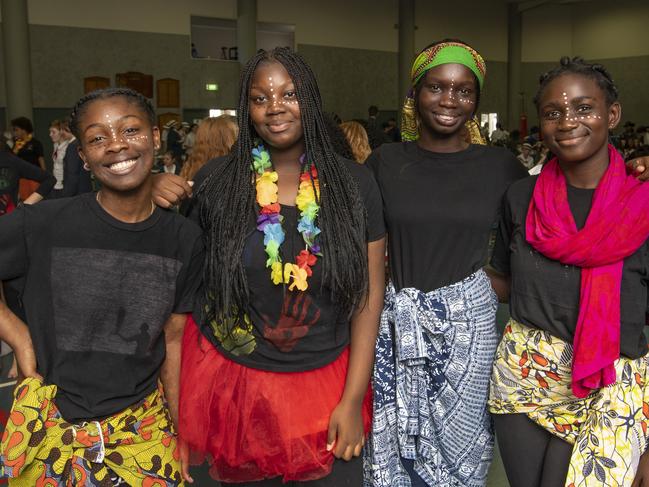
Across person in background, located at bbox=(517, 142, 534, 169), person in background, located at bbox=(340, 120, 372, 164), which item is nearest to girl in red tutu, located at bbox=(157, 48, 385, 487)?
person in background, located at bbox=(340, 120, 372, 164)

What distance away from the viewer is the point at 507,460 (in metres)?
1.92

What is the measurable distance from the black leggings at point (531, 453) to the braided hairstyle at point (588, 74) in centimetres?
93

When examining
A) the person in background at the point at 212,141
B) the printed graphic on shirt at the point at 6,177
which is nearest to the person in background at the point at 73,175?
the printed graphic on shirt at the point at 6,177

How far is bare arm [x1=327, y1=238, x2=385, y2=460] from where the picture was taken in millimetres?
1780

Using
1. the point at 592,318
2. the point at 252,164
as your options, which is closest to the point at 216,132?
the point at 252,164

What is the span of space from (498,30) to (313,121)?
22599 millimetres

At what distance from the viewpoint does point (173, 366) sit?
1.85 m

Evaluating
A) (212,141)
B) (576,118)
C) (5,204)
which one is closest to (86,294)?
(576,118)

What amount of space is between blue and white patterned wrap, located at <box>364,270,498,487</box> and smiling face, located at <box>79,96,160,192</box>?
0.94 meters

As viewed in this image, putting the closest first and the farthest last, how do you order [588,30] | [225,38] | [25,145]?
[25,145]
[225,38]
[588,30]

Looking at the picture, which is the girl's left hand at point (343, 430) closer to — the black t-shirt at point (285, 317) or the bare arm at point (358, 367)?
the bare arm at point (358, 367)

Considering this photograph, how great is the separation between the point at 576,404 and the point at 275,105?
1143 mm

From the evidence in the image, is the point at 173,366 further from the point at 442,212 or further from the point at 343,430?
the point at 442,212

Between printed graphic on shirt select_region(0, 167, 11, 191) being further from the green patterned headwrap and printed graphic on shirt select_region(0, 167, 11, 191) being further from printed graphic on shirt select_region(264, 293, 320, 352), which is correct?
printed graphic on shirt select_region(264, 293, 320, 352)
